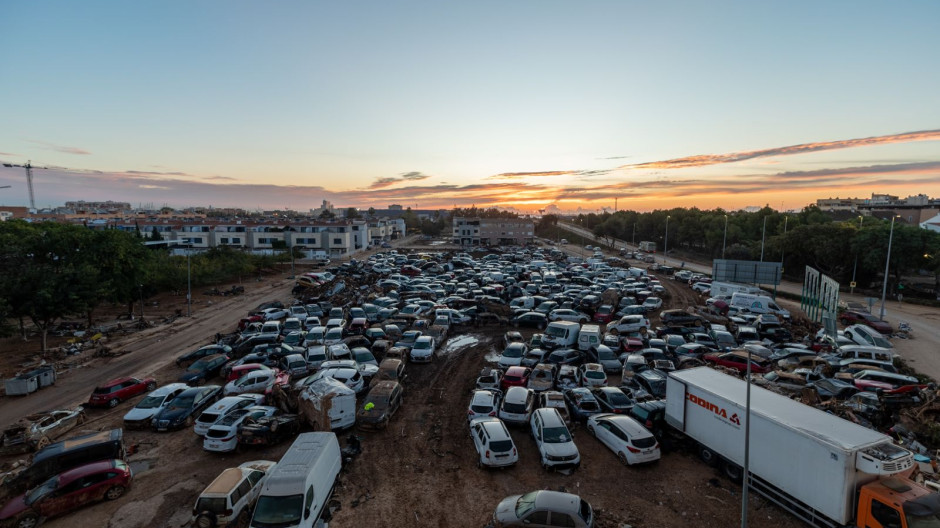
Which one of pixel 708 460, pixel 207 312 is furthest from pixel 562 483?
pixel 207 312

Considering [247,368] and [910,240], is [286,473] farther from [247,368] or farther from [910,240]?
[910,240]

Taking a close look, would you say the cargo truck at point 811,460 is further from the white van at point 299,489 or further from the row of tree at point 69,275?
the row of tree at point 69,275

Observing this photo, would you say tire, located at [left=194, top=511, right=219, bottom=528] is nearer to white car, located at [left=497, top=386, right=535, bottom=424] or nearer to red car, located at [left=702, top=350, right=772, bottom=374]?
white car, located at [left=497, top=386, right=535, bottom=424]

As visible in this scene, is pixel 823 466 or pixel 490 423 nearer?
pixel 823 466

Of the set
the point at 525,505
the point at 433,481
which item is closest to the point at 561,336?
the point at 433,481

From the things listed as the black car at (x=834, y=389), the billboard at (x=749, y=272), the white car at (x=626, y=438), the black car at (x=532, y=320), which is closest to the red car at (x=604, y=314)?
the black car at (x=532, y=320)

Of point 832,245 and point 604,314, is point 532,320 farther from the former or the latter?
point 832,245
